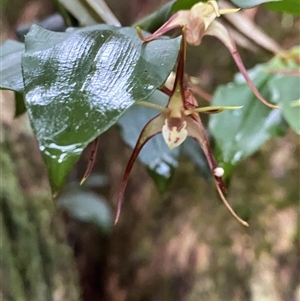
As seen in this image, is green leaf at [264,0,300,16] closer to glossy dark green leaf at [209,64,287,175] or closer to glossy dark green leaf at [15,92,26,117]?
glossy dark green leaf at [209,64,287,175]

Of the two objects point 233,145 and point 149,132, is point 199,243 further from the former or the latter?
point 149,132

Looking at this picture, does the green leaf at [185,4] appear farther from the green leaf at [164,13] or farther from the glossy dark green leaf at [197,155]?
the glossy dark green leaf at [197,155]

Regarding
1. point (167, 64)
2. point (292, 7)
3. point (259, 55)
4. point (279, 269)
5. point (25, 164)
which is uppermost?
point (167, 64)

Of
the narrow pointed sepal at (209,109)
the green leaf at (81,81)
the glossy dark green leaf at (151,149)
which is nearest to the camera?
the green leaf at (81,81)

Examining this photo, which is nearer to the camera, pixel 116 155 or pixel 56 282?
pixel 56 282

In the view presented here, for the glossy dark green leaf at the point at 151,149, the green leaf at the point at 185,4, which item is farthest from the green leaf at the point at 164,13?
the glossy dark green leaf at the point at 151,149

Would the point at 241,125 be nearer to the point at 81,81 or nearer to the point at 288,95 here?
the point at 288,95

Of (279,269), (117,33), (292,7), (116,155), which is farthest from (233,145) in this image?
(116,155)

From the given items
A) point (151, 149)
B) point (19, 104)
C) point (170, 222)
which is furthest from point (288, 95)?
point (170, 222)
